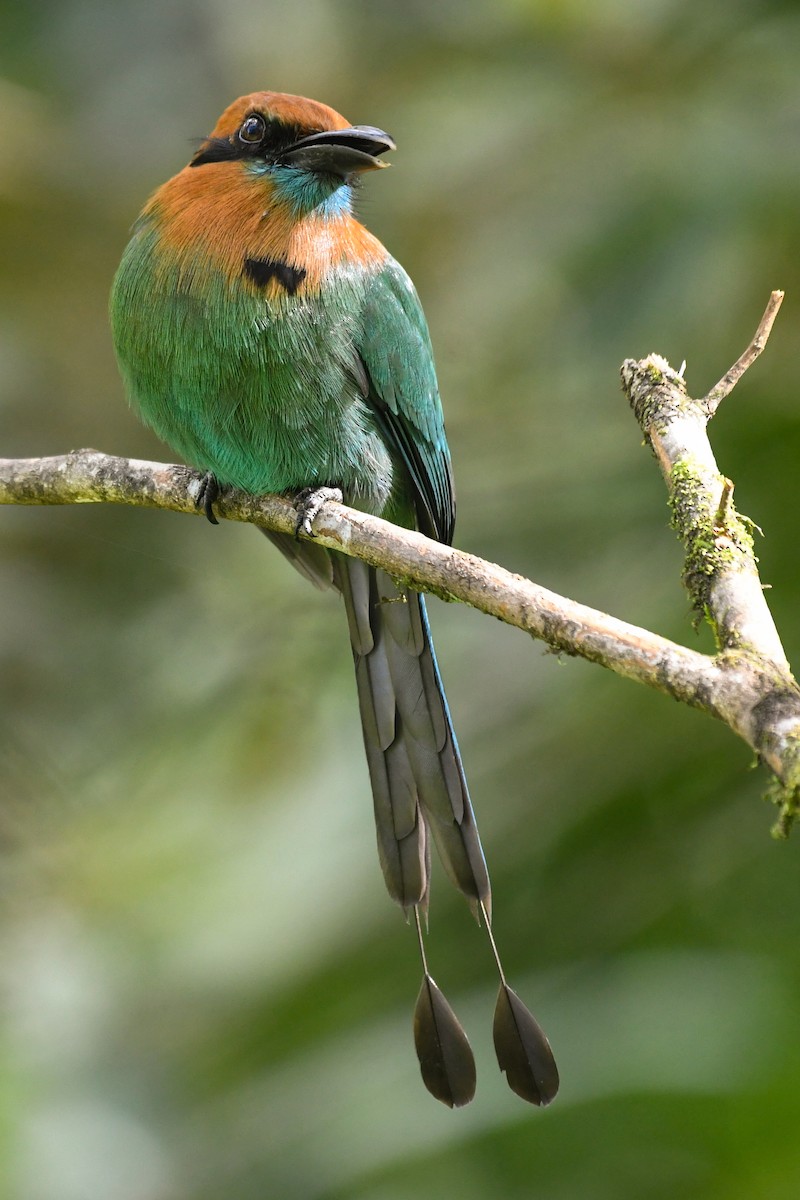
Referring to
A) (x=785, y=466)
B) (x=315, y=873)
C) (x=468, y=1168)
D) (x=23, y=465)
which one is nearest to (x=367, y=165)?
(x=23, y=465)

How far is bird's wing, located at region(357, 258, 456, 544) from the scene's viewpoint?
2836mm

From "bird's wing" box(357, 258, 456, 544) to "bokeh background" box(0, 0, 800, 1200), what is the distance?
0.47 meters

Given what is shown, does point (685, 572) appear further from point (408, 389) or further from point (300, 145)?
A: point (300, 145)

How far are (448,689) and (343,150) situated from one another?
4.57 ft

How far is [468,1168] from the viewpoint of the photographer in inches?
98.5

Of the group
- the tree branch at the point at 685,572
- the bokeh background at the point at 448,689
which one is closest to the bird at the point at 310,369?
the tree branch at the point at 685,572

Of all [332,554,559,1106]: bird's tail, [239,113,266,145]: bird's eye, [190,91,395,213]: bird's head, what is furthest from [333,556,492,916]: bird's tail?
[239,113,266,145]: bird's eye

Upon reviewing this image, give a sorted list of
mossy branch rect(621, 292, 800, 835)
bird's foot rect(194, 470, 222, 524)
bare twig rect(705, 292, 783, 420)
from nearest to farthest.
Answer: mossy branch rect(621, 292, 800, 835)
bare twig rect(705, 292, 783, 420)
bird's foot rect(194, 470, 222, 524)

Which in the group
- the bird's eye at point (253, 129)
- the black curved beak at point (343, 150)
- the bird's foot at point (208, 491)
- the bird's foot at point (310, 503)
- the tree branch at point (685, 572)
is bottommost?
the tree branch at point (685, 572)

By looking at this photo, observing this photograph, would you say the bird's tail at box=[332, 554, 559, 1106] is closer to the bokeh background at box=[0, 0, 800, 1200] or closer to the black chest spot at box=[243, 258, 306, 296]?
the bokeh background at box=[0, 0, 800, 1200]

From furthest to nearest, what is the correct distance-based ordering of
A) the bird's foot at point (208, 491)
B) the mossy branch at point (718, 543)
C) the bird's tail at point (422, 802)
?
the bird's foot at point (208, 491)
the bird's tail at point (422, 802)
the mossy branch at point (718, 543)

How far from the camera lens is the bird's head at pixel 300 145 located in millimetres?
2701

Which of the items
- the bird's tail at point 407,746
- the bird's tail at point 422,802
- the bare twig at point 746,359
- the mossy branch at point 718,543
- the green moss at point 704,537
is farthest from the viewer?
the bird's tail at point 407,746

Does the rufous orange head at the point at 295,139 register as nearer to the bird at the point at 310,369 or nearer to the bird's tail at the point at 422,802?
the bird at the point at 310,369
